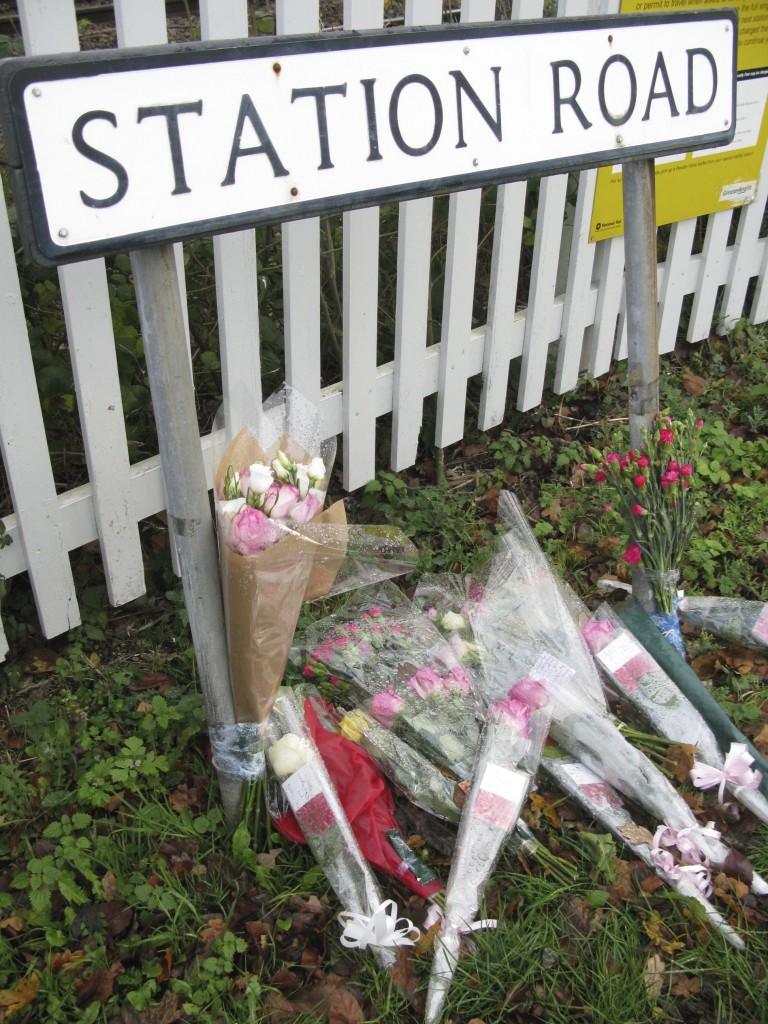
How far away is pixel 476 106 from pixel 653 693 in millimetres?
1324

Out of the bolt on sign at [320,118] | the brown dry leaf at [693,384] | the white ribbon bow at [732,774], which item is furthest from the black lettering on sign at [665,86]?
the brown dry leaf at [693,384]

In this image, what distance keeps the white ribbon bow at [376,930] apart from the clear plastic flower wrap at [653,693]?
74cm

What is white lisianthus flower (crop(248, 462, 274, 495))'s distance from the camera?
5.48 feet

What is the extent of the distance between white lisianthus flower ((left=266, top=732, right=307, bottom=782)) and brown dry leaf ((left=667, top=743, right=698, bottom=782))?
32.2 inches

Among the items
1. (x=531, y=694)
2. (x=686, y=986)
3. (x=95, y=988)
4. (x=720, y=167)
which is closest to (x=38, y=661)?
(x=95, y=988)

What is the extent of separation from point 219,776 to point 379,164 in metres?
1.25

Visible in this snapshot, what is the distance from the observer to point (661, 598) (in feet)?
7.45

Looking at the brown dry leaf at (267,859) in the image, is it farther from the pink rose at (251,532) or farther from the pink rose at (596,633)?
the pink rose at (596,633)

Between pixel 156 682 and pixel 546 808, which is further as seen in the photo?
pixel 156 682

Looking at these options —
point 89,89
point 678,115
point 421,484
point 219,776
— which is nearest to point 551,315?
point 421,484

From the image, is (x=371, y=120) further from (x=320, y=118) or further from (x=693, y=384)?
(x=693, y=384)

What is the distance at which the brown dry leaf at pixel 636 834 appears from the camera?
1.88 metres

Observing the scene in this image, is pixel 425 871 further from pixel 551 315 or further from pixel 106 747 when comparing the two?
pixel 551 315

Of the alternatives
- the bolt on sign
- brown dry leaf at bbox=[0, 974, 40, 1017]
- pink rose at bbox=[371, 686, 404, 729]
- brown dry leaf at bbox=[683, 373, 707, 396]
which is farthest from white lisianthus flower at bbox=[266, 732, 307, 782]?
brown dry leaf at bbox=[683, 373, 707, 396]
